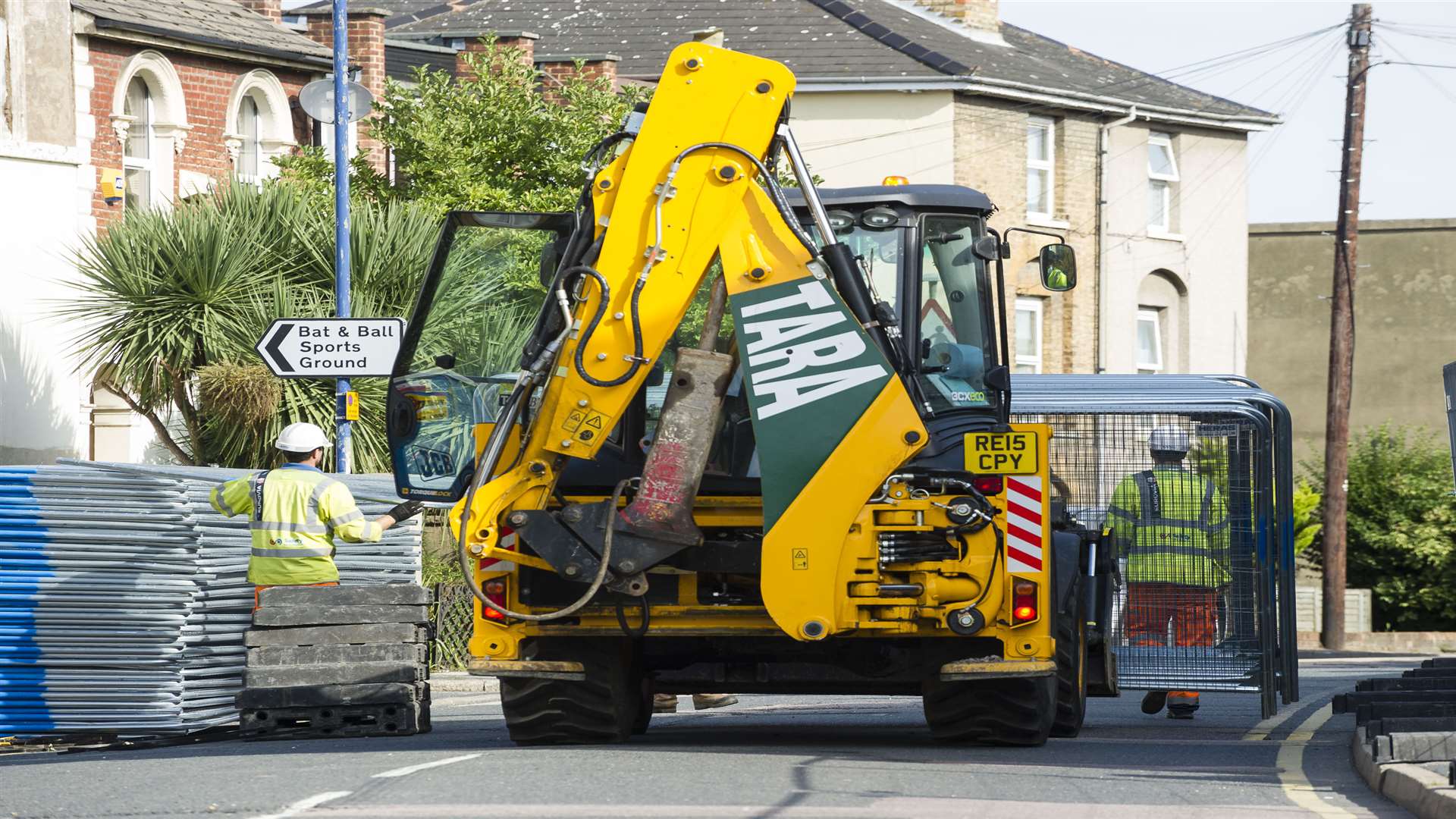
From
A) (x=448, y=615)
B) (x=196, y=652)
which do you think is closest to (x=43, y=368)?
(x=448, y=615)

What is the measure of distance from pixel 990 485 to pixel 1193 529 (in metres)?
3.77

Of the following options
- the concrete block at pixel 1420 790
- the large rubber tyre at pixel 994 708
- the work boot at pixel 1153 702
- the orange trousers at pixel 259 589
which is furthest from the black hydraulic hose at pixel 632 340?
the work boot at pixel 1153 702

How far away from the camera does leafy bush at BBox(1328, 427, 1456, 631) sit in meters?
33.2

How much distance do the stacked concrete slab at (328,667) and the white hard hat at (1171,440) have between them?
4.56 meters

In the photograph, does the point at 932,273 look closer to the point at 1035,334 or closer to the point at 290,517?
the point at 290,517

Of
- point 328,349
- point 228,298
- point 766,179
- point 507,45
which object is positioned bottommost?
point 328,349

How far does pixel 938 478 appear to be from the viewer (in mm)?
10180

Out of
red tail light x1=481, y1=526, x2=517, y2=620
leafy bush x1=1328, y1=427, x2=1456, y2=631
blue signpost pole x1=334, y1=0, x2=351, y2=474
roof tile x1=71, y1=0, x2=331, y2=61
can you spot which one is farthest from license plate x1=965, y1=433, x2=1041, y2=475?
leafy bush x1=1328, y1=427, x2=1456, y2=631

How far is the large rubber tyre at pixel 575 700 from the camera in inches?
420

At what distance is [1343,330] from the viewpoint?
101ft

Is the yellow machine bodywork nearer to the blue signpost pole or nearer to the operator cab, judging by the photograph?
the operator cab

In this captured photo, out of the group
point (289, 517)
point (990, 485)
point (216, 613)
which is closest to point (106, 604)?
point (216, 613)

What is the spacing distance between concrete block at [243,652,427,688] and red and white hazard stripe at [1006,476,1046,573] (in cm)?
363

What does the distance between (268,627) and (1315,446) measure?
37552mm
